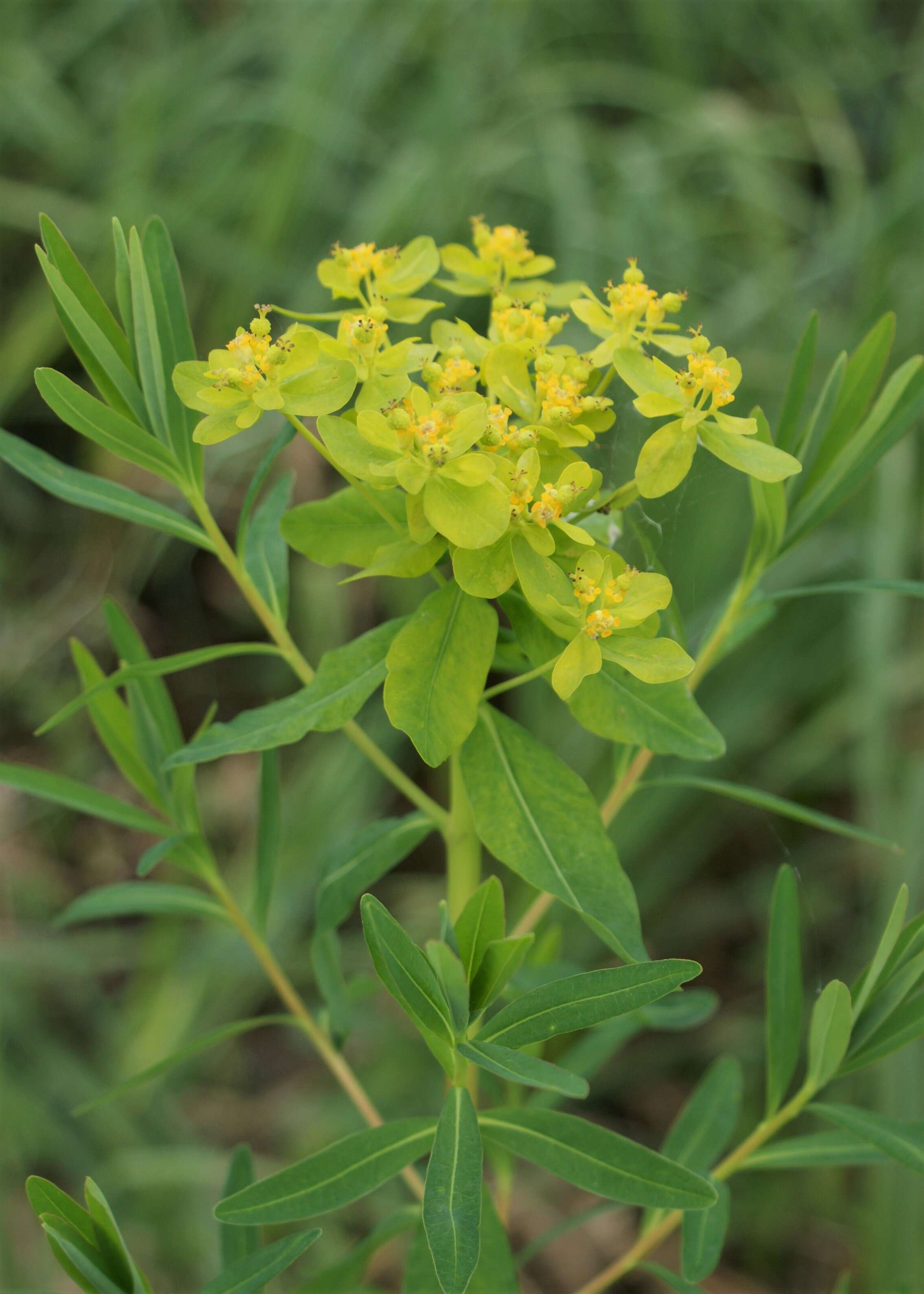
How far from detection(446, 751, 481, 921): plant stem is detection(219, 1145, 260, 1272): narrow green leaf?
0.75 feet

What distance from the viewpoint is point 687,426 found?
0.53m

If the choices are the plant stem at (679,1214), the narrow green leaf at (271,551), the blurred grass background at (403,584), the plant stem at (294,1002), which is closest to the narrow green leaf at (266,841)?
the plant stem at (294,1002)

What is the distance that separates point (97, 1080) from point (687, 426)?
5.50 feet

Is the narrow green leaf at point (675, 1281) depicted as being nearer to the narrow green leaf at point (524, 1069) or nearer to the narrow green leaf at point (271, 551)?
the narrow green leaf at point (524, 1069)

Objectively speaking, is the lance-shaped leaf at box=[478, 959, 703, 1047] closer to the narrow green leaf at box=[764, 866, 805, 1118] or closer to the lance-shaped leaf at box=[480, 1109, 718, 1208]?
the lance-shaped leaf at box=[480, 1109, 718, 1208]

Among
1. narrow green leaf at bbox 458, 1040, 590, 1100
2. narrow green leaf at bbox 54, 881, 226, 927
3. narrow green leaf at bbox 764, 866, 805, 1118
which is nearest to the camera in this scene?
narrow green leaf at bbox 458, 1040, 590, 1100

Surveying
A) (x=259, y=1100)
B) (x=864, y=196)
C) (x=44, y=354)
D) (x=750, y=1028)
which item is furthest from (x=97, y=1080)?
(x=864, y=196)

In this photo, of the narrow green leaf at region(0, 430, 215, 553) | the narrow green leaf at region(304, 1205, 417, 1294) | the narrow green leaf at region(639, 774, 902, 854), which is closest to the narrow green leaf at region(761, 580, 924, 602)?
the narrow green leaf at region(639, 774, 902, 854)

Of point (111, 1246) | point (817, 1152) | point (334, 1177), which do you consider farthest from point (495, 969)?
point (817, 1152)

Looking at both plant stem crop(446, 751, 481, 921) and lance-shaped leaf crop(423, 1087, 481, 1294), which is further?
plant stem crop(446, 751, 481, 921)

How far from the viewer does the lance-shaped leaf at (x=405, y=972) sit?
1.71 ft

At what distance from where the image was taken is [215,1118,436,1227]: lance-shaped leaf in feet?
1.82

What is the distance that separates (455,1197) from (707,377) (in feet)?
1.32

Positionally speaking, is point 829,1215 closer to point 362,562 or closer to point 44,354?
point 362,562
